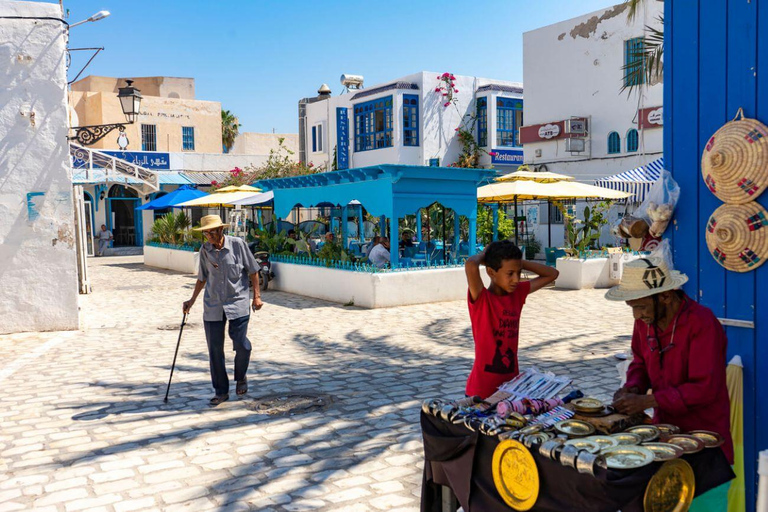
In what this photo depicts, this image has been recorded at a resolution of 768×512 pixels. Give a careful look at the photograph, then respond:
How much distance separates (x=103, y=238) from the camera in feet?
101

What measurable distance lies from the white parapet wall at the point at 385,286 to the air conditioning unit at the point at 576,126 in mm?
10797

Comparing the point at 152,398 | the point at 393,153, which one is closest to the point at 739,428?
the point at 152,398

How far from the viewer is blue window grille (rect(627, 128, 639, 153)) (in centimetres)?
2172

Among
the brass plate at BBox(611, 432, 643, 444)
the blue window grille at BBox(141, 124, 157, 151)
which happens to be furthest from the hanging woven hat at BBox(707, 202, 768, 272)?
the blue window grille at BBox(141, 124, 157, 151)

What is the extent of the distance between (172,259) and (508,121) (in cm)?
1488

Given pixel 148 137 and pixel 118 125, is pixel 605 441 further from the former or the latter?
pixel 148 137

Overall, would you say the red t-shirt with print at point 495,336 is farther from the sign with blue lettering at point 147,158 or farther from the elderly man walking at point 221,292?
the sign with blue lettering at point 147,158

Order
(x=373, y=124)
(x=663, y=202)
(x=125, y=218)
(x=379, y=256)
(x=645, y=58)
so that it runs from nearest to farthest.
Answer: (x=663, y=202)
(x=645, y=58)
(x=379, y=256)
(x=373, y=124)
(x=125, y=218)

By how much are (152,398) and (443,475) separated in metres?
4.36

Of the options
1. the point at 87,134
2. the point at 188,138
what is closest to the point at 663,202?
the point at 87,134

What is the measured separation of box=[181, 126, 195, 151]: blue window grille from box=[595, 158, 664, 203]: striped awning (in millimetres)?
26075

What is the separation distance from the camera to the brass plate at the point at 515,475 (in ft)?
9.11

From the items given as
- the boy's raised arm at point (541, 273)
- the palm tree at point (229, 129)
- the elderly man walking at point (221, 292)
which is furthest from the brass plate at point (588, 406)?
the palm tree at point (229, 129)

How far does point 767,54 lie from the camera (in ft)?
12.4
